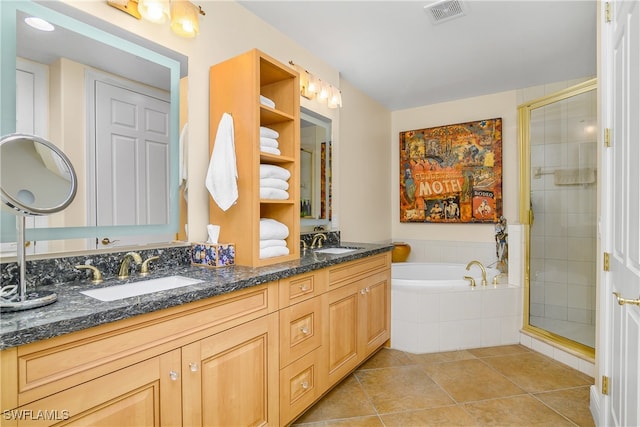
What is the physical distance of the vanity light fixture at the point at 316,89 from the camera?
8.37 feet

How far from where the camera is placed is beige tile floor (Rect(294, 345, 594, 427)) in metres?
1.84

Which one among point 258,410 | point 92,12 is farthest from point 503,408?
point 92,12

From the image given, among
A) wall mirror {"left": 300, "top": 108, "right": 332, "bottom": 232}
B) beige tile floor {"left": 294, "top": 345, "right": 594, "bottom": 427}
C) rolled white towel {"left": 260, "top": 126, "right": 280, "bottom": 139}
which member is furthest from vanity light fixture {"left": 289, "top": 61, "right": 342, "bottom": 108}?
beige tile floor {"left": 294, "top": 345, "right": 594, "bottom": 427}

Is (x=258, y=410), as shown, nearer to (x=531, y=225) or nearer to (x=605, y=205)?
(x=605, y=205)

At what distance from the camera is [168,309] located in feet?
3.64

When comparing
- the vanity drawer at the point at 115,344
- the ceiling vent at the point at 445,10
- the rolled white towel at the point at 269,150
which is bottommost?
the vanity drawer at the point at 115,344

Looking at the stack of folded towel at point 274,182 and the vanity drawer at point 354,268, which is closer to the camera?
the stack of folded towel at point 274,182

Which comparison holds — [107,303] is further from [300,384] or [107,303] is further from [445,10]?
[445,10]

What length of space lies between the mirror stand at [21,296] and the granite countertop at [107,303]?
0.02m

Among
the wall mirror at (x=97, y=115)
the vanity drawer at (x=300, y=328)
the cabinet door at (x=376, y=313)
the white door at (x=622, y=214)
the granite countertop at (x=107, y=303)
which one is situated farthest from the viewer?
the cabinet door at (x=376, y=313)

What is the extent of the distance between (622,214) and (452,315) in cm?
167

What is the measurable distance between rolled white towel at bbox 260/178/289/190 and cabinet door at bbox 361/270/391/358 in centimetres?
92

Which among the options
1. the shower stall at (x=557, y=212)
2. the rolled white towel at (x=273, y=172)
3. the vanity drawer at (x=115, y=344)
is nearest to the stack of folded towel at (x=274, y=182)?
the rolled white towel at (x=273, y=172)

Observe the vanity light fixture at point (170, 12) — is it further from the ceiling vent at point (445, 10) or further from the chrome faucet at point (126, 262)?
the ceiling vent at point (445, 10)
